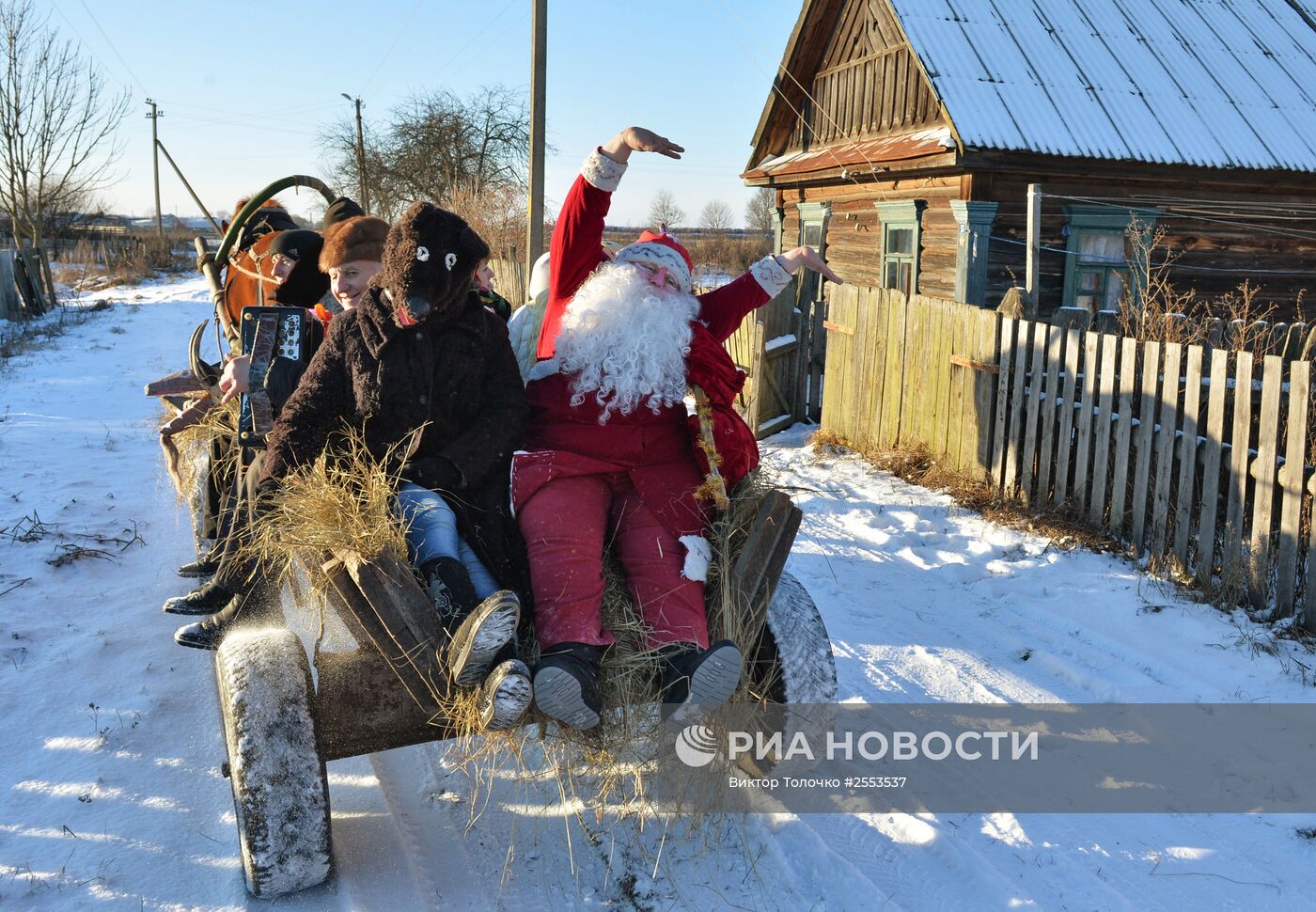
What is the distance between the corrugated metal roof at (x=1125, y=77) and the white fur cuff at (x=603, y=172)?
739 centimetres

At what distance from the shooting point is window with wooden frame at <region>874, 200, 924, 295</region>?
11.2 meters

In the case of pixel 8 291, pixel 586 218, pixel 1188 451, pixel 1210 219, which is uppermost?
pixel 1210 219

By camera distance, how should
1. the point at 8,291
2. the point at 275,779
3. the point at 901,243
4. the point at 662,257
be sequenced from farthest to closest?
the point at 8,291 < the point at 901,243 < the point at 662,257 < the point at 275,779

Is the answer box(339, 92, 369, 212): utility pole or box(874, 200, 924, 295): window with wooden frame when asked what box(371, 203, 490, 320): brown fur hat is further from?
box(339, 92, 369, 212): utility pole

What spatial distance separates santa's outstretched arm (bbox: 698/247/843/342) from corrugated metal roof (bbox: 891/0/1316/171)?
699cm

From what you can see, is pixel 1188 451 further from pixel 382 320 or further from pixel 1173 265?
pixel 1173 265

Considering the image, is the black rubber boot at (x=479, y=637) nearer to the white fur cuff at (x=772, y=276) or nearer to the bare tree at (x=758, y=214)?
the white fur cuff at (x=772, y=276)

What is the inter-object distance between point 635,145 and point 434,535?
142 centimetres

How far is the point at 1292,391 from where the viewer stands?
4.19 metres

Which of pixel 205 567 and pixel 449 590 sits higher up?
pixel 449 590

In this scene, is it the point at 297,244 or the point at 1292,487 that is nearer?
the point at 1292,487

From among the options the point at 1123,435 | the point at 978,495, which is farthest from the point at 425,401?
the point at 978,495

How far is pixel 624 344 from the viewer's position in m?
2.97

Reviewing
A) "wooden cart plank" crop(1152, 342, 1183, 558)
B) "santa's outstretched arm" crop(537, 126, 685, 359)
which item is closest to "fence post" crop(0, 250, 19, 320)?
"santa's outstretched arm" crop(537, 126, 685, 359)
